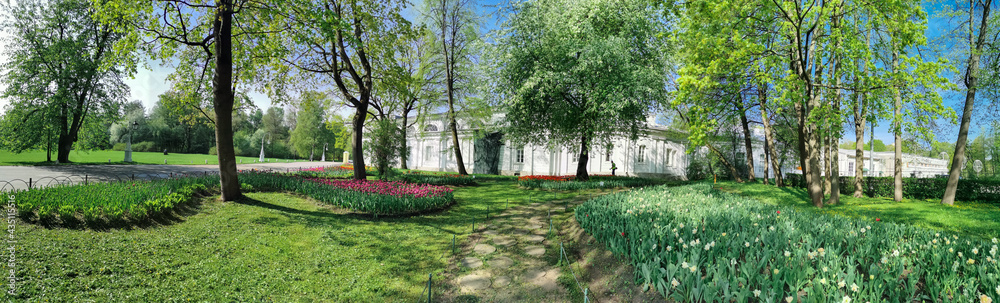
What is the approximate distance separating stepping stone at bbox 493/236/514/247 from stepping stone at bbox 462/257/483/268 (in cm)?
76

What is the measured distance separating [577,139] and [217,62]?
13441 millimetres

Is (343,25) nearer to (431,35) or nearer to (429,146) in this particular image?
(431,35)

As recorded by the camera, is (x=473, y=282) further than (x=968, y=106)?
No

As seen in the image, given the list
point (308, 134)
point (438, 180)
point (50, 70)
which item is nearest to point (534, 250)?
point (438, 180)

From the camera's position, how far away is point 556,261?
4.65m

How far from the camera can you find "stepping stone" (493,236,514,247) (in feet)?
18.5

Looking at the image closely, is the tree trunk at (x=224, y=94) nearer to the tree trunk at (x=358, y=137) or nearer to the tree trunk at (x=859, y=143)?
the tree trunk at (x=358, y=137)

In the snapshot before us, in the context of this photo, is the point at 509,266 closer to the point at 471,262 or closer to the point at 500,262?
the point at 500,262

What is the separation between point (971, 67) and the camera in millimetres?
10492

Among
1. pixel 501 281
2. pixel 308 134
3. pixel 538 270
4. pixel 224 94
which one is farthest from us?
pixel 308 134

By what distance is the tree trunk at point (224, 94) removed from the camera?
7.74m

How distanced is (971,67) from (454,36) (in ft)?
61.6

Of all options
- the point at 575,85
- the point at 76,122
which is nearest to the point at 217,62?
the point at 575,85

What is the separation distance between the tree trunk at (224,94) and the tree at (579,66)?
Answer: 872 centimetres
